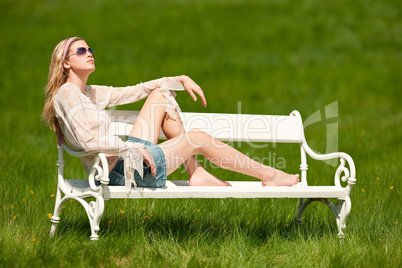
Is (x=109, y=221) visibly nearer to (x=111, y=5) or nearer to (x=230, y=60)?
(x=230, y=60)

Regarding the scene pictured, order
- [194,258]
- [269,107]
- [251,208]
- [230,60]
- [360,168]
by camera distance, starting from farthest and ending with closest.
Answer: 1. [230,60]
2. [269,107]
3. [360,168]
4. [251,208]
5. [194,258]

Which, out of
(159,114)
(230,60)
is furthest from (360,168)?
(230,60)

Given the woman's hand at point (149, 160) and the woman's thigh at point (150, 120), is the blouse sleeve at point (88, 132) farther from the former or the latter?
the woman's thigh at point (150, 120)

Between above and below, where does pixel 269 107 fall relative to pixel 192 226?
above

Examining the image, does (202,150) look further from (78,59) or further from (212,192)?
(78,59)

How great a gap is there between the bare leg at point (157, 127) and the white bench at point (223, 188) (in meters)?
0.15

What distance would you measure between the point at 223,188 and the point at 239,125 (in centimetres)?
96

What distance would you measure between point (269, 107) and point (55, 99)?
A: 20.8 feet

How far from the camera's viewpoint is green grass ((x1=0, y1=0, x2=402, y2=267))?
144 inches

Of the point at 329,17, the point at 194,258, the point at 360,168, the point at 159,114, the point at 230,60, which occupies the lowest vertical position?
the point at 194,258

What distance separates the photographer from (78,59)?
3.79 m

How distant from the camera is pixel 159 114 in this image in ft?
13.3

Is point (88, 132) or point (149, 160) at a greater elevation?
point (88, 132)

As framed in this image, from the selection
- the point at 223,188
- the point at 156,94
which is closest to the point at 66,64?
the point at 156,94
